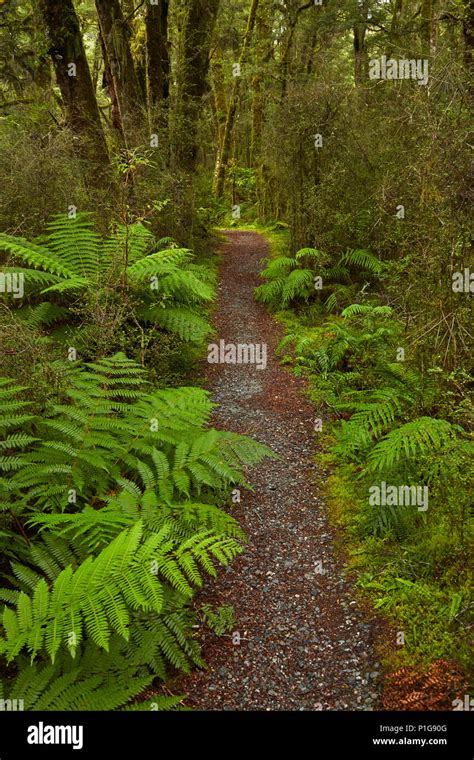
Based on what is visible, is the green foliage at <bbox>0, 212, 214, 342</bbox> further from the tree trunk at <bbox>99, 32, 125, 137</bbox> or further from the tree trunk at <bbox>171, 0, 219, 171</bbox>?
the tree trunk at <bbox>171, 0, 219, 171</bbox>

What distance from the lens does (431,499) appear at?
4.31m

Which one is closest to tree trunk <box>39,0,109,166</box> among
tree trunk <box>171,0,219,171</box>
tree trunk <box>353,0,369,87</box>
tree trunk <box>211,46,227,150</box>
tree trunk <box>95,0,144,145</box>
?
tree trunk <box>95,0,144,145</box>

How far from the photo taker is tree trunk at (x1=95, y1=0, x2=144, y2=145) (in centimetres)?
929

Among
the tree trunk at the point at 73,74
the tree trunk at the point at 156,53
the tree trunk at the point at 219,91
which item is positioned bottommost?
the tree trunk at the point at 73,74

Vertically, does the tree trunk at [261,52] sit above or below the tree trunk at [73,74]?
above

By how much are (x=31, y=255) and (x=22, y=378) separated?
6.49 feet

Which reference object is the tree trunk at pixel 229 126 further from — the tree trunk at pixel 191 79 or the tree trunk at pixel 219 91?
the tree trunk at pixel 191 79

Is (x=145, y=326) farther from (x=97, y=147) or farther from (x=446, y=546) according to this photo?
(x=446, y=546)

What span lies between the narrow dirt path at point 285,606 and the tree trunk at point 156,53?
8046 mm

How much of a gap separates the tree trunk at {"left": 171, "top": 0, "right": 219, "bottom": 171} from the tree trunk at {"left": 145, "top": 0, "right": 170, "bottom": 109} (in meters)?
0.50

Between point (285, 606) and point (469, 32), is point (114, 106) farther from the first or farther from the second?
point (285, 606)

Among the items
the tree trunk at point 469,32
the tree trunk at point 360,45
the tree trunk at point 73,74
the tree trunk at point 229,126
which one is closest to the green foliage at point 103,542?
the tree trunk at point 469,32

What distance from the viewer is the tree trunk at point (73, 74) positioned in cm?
784

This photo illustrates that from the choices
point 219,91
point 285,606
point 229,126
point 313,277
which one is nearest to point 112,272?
point 285,606
